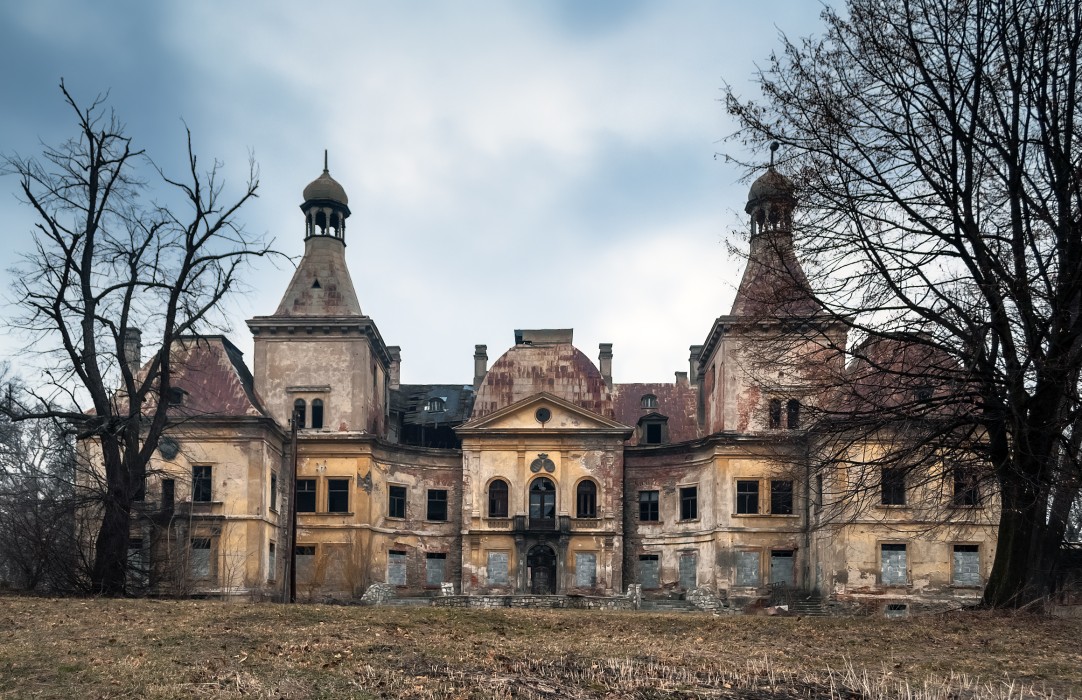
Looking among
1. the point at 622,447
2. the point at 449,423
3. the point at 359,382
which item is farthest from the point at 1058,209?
the point at 449,423

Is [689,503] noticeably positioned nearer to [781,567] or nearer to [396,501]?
[781,567]

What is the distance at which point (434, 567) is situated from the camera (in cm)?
4800

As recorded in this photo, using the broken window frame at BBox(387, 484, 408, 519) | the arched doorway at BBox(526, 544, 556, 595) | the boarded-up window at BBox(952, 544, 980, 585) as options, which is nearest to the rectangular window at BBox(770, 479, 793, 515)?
the boarded-up window at BBox(952, 544, 980, 585)

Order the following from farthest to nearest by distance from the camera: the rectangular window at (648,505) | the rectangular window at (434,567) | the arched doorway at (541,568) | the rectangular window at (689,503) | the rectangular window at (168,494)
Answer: the rectangular window at (648,505), the rectangular window at (434,567), the rectangular window at (689,503), the arched doorway at (541,568), the rectangular window at (168,494)

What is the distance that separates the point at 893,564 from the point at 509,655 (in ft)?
100

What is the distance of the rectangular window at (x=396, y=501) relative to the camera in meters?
47.6

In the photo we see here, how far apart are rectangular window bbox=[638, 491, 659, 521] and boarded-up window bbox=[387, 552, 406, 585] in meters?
9.73

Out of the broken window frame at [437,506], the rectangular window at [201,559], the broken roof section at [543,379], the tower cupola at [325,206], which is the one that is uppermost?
the tower cupola at [325,206]

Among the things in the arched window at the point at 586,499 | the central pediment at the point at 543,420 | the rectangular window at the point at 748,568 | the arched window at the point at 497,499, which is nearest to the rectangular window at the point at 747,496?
the rectangular window at the point at 748,568

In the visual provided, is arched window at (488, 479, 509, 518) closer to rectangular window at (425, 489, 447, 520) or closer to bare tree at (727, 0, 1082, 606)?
rectangular window at (425, 489, 447, 520)

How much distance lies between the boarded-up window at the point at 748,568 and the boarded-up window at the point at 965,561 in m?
6.94

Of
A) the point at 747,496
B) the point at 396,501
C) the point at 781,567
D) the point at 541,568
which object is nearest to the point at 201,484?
the point at 396,501

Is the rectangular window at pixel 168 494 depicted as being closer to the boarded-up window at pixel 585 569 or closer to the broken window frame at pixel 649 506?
the boarded-up window at pixel 585 569

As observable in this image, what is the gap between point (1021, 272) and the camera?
17.8 m
